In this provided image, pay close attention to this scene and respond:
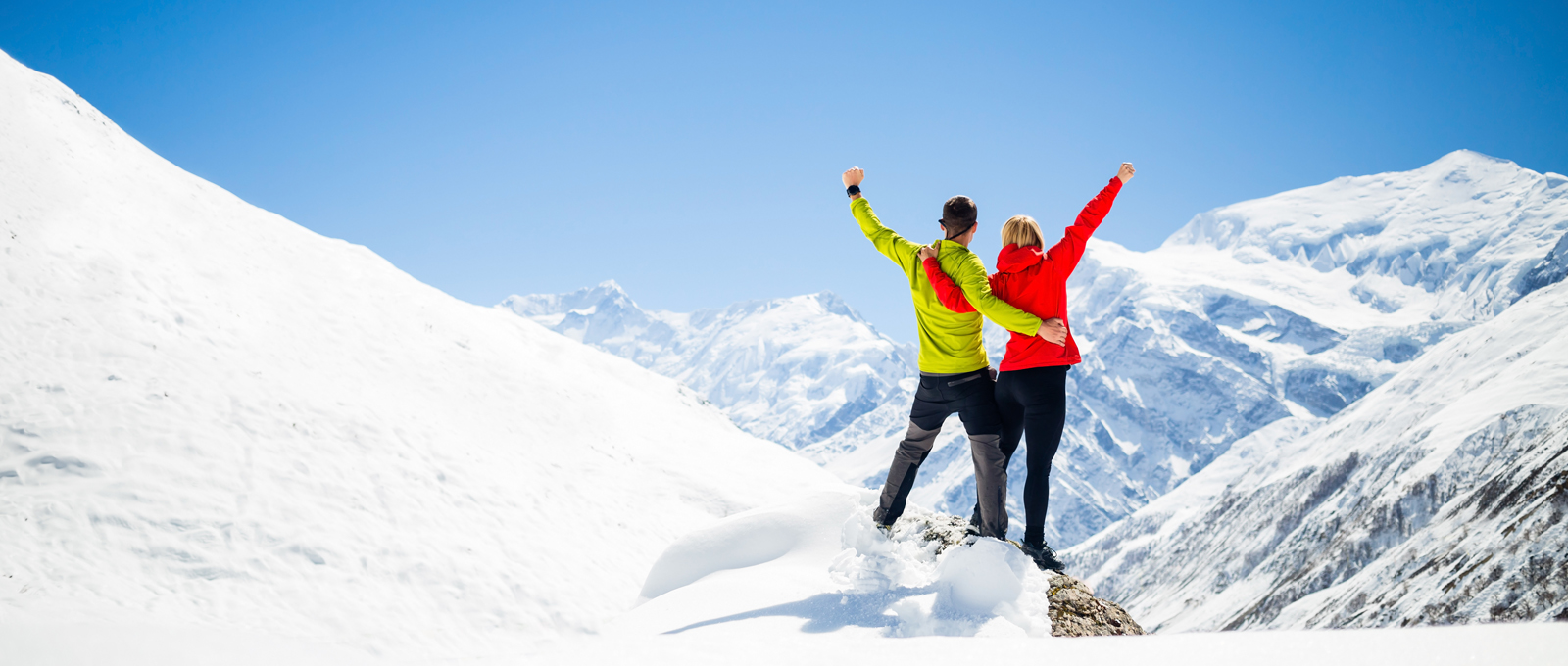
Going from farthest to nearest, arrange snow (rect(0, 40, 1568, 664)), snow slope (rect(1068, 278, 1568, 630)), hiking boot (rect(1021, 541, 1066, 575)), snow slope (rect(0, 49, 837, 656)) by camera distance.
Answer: snow slope (rect(1068, 278, 1568, 630)) < snow slope (rect(0, 49, 837, 656)) < hiking boot (rect(1021, 541, 1066, 575)) < snow (rect(0, 40, 1568, 664))

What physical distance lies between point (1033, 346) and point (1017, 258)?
759mm

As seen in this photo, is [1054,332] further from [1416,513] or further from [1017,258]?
[1416,513]

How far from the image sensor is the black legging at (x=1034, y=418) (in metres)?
6.32

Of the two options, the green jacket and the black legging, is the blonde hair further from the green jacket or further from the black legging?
the black legging

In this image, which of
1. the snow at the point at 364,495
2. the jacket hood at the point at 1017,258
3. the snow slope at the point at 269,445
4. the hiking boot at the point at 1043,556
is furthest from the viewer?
the snow slope at the point at 269,445

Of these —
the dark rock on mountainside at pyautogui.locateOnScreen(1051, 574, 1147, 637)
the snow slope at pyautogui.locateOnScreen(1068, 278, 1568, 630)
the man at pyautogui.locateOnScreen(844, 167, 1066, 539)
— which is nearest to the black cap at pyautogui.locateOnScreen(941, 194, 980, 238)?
the man at pyautogui.locateOnScreen(844, 167, 1066, 539)

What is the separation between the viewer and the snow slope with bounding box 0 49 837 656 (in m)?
10.2

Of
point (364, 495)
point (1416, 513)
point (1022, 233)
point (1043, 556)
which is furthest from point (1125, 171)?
point (1416, 513)

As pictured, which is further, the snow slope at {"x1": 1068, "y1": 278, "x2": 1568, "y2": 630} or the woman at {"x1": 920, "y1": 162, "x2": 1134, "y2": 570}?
the snow slope at {"x1": 1068, "y1": 278, "x2": 1568, "y2": 630}

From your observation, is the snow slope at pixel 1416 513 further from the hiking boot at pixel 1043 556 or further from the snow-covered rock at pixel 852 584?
the snow-covered rock at pixel 852 584

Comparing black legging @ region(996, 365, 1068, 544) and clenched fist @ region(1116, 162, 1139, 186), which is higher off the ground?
clenched fist @ region(1116, 162, 1139, 186)

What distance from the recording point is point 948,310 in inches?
260

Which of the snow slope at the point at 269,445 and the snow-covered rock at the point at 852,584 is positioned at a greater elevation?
the snow slope at the point at 269,445

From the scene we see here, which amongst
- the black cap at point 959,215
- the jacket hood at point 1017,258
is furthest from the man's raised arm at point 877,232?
the jacket hood at point 1017,258
